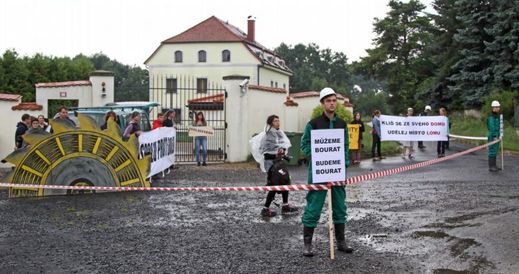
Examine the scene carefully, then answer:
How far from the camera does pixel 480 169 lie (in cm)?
1692

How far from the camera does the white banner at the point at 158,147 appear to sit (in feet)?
46.8

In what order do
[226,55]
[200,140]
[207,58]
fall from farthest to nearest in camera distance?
1. [207,58]
2. [226,55]
3. [200,140]

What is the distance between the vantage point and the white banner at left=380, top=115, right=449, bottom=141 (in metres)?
17.3

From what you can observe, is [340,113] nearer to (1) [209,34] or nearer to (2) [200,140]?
(2) [200,140]

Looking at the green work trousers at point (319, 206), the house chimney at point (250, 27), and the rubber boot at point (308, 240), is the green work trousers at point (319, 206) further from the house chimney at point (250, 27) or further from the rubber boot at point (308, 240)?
the house chimney at point (250, 27)

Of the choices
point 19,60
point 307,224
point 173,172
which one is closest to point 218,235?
point 307,224

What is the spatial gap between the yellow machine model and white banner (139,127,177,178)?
5.37 feet

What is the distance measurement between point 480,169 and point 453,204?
6.70 metres

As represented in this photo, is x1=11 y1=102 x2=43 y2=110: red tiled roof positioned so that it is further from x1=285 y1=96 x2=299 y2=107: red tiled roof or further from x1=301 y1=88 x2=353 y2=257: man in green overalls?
x1=301 y1=88 x2=353 y2=257: man in green overalls

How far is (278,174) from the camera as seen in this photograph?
1024 cm

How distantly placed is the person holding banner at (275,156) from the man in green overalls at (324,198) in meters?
2.88

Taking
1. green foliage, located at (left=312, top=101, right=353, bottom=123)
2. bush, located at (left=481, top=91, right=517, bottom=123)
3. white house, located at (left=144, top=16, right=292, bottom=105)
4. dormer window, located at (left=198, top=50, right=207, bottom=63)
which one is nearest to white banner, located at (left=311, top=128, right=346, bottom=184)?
green foliage, located at (left=312, top=101, right=353, bottom=123)

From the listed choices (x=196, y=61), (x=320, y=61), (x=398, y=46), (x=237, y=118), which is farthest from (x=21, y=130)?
(x=320, y=61)

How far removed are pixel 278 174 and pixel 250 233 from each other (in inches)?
74.3
